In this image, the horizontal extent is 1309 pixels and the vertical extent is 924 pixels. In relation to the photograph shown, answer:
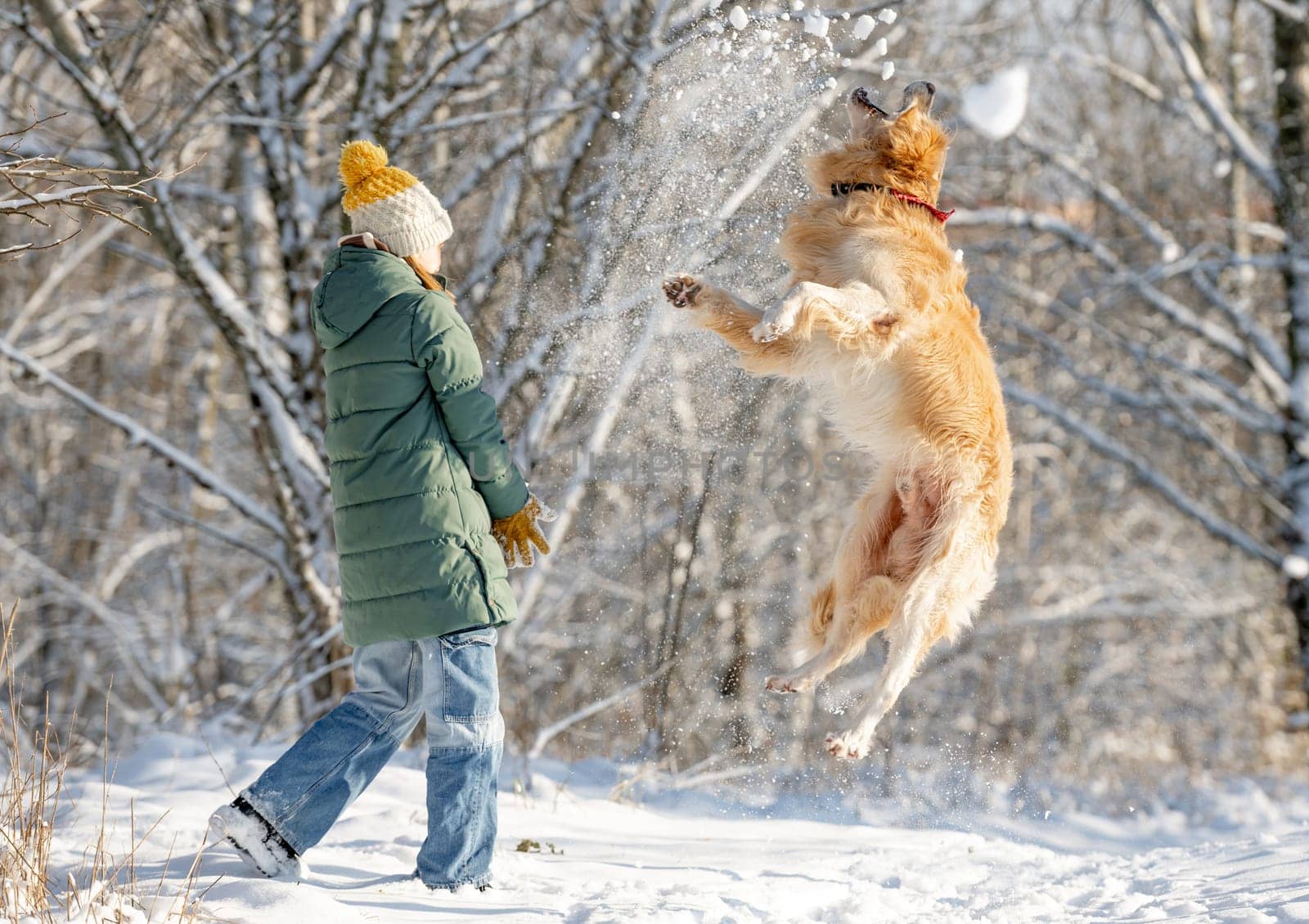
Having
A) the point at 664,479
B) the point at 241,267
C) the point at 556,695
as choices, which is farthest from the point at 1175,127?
the point at 241,267

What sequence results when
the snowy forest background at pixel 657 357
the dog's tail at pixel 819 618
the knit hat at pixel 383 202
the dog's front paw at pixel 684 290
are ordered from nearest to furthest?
the knit hat at pixel 383 202
the dog's front paw at pixel 684 290
the dog's tail at pixel 819 618
the snowy forest background at pixel 657 357

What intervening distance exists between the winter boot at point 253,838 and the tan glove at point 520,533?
829 millimetres

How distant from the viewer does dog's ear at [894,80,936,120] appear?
11.1ft

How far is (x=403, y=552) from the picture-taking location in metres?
2.49

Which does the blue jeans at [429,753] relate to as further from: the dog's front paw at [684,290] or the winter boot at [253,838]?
the dog's front paw at [684,290]

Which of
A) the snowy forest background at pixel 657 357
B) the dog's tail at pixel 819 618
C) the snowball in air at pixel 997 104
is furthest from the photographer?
the snowball in air at pixel 997 104

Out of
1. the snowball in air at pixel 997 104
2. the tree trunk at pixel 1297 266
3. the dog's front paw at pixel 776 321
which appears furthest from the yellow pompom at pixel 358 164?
the tree trunk at pixel 1297 266

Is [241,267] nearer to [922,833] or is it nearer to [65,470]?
[922,833]

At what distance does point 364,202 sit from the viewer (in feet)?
8.67

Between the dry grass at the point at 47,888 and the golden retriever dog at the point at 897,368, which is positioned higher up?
the golden retriever dog at the point at 897,368

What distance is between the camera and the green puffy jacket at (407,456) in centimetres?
249

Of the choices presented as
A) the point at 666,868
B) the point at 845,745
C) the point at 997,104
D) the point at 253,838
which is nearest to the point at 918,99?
the point at 845,745

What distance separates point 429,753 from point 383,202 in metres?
1.33

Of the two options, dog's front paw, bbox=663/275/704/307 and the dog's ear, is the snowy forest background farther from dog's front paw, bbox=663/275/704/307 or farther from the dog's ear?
dog's front paw, bbox=663/275/704/307
